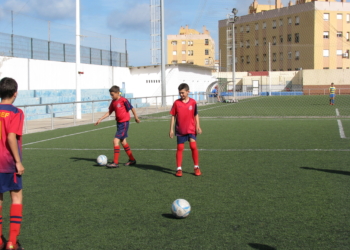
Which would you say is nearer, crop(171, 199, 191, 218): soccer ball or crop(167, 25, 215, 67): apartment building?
crop(171, 199, 191, 218): soccer ball

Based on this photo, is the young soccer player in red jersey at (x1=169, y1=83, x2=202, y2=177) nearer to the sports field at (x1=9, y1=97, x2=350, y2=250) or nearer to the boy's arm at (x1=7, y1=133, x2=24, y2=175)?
the sports field at (x1=9, y1=97, x2=350, y2=250)

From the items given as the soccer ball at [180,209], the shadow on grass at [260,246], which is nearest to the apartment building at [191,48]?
the soccer ball at [180,209]

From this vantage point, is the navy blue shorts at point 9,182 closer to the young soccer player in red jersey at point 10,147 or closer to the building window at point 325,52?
the young soccer player in red jersey at point 10,147

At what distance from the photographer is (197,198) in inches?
264

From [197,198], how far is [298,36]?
63087mm

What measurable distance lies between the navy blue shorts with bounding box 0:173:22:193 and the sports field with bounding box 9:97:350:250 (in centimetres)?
68

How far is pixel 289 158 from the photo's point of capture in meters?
10.1

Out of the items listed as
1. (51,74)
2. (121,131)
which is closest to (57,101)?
(51,74)

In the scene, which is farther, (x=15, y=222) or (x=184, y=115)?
(x=184, y=115)

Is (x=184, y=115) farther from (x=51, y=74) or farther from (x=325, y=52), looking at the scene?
(x=325, y=52)

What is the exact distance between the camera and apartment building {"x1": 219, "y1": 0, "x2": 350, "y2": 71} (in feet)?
215

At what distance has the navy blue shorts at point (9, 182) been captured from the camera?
4629 mm

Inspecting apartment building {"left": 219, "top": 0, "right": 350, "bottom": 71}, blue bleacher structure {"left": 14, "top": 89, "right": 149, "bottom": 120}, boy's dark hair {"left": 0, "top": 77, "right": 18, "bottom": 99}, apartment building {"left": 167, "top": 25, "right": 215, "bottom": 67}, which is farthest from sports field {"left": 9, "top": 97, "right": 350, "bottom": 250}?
apartment building {"left": 167, "top": 25, "right": 215, "bottom": 67}

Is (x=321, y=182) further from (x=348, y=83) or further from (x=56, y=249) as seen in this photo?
(x=348, y=83)
